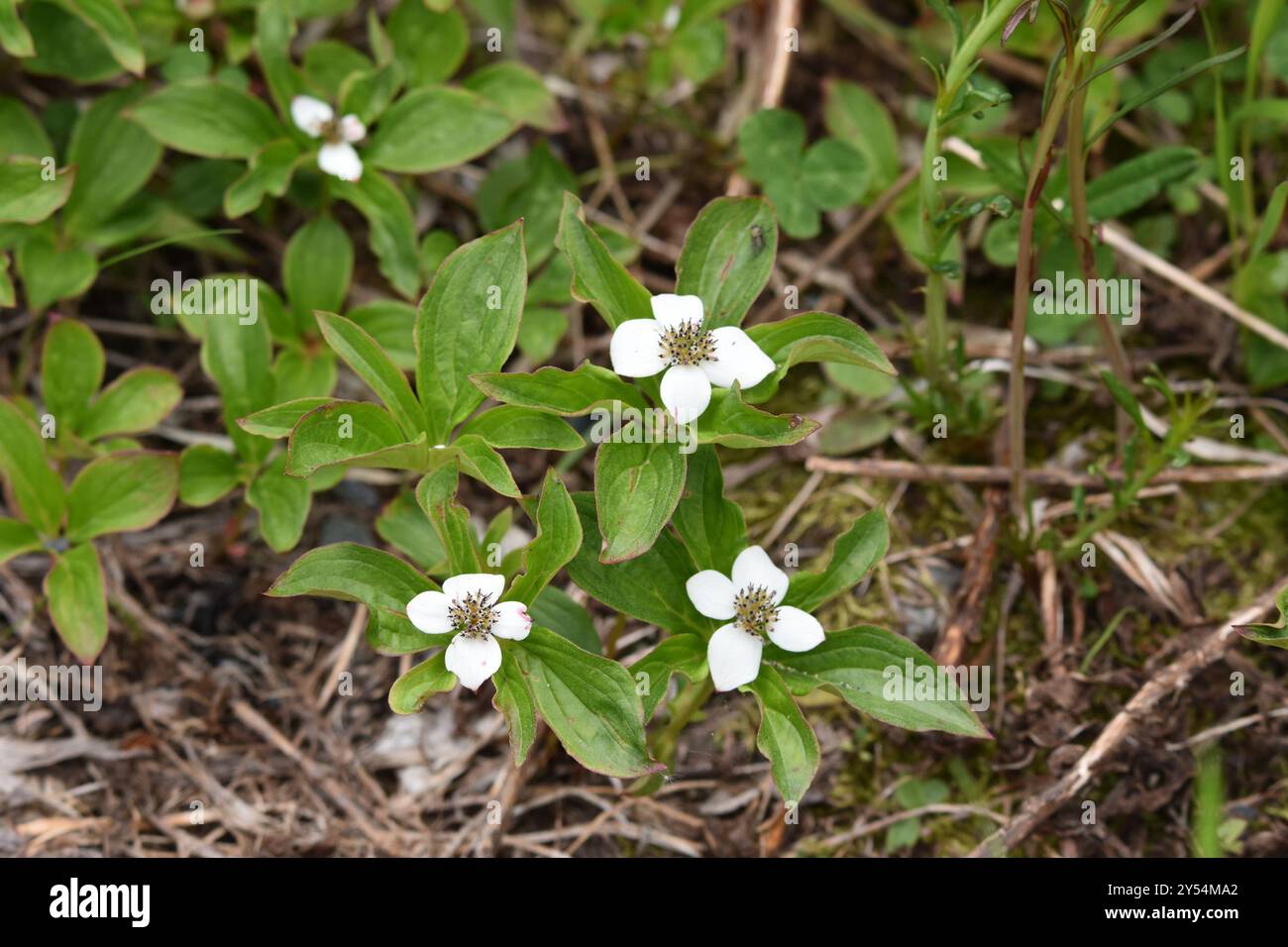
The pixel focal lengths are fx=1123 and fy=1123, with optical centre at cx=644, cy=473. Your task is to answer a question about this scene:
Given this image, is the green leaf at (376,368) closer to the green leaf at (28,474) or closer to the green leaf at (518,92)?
the green leaf at (28,474)

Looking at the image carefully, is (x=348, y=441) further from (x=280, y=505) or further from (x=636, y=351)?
(x=636, y=351)

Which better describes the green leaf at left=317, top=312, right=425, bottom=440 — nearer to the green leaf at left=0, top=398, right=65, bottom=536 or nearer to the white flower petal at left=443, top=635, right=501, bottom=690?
the white flower petal at left=443, top=635, right=501, bottom=690

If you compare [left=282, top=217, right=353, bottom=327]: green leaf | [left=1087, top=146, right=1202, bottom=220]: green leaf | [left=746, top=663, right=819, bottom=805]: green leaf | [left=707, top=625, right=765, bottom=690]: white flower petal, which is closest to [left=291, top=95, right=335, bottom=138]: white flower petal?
[left=282, top=217, right=353, bottom=327]: green leaf

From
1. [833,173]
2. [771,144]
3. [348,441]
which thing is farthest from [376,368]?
[833,173]

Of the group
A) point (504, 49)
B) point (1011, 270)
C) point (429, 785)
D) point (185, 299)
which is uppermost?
point (504, 49)

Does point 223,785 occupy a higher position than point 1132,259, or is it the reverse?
point 1132,259

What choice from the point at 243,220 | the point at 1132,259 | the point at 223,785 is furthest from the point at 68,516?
the point at 1132,259

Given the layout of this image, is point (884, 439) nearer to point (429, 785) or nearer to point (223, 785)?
point (429, 785)
